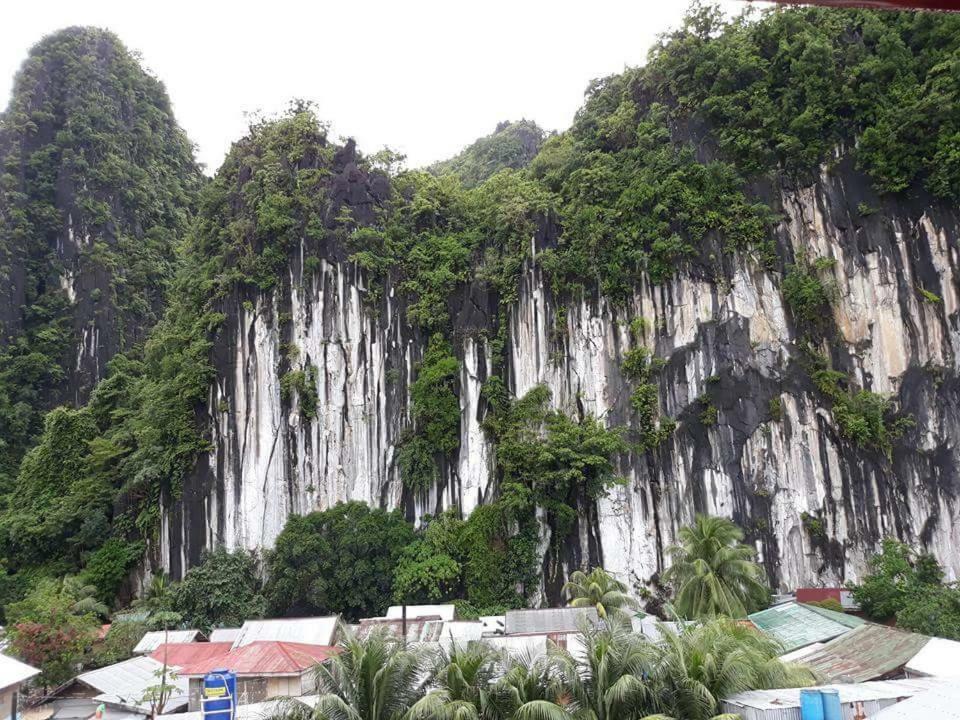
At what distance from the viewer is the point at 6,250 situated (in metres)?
29.4

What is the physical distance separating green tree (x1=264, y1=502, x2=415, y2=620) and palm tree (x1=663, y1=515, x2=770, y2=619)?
7.13 meters

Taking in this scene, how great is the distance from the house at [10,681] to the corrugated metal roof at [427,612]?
7.53 meters

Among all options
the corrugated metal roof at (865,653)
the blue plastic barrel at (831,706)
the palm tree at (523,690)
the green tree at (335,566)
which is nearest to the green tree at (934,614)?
the corrugated metal roof at (865,653)

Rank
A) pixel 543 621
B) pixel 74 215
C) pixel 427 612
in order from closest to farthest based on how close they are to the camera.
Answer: pixel 543 621 < pixel 427 612 < pixel 74 215

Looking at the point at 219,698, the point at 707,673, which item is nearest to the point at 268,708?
the point at 219,698

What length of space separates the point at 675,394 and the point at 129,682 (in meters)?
13.4

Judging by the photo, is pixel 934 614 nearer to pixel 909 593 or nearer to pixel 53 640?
pixel 909 593

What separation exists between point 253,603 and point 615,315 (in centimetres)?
1220

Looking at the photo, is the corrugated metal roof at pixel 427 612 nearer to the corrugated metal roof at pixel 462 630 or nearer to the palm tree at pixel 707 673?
the corrugated metal roof at pixel 462 630

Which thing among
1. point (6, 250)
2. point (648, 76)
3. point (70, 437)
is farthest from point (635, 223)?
point (6, 250)

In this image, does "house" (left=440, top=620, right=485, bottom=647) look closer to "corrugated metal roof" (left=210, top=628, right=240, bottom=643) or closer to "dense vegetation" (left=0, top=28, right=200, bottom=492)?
"corrugated metal roof" (left=210, top=628, right=240, bottom=643)

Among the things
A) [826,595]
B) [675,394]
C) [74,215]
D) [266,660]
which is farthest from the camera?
[74,215]

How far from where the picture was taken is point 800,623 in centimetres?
1320

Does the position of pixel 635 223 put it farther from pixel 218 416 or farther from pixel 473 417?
pixel 218 416
